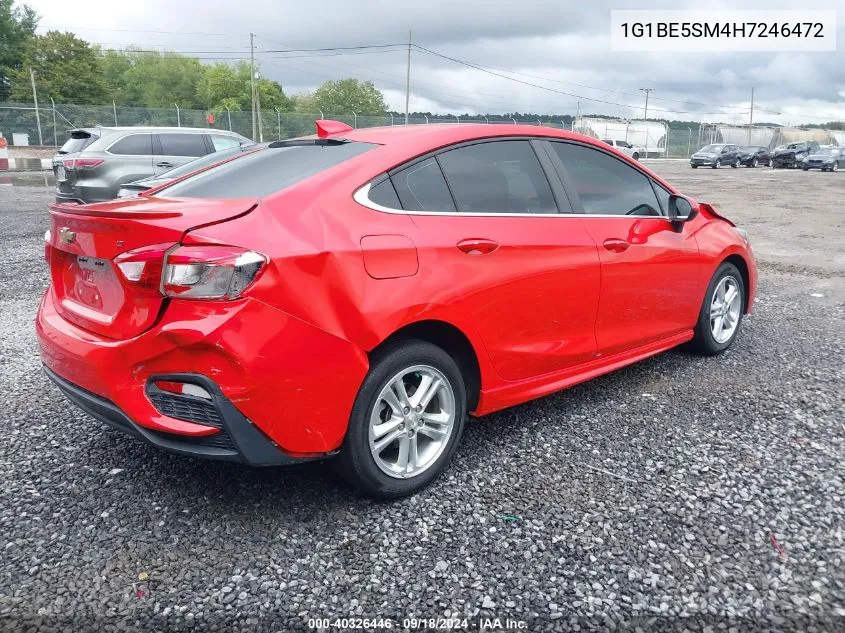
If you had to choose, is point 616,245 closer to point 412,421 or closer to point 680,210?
point 680,210

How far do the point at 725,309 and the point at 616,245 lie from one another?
1680 millimetres

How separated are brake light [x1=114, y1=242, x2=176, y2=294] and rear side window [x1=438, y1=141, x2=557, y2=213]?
4.39ft

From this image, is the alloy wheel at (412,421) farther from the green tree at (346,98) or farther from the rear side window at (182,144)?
the green tree at (346,98)

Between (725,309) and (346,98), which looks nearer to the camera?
(725,309)

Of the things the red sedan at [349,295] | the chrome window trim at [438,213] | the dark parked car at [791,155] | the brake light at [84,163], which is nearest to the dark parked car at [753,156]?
the dark parked car at [791,155]

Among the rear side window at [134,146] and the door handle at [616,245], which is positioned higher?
the rear side window at [134,146]

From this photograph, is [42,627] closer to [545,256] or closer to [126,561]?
[126,561]

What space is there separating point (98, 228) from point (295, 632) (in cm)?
171

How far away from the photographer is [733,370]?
190 inches

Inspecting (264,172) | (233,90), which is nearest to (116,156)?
(264,172)

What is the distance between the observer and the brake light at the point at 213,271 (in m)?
2.48

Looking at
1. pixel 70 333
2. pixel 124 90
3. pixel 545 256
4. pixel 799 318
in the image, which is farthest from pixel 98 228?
pixel 124 90

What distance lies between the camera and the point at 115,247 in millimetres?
2693

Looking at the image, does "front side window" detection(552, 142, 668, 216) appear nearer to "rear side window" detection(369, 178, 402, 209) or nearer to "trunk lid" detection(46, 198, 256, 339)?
"rear side window" detection(369, 178, 402, 209)
